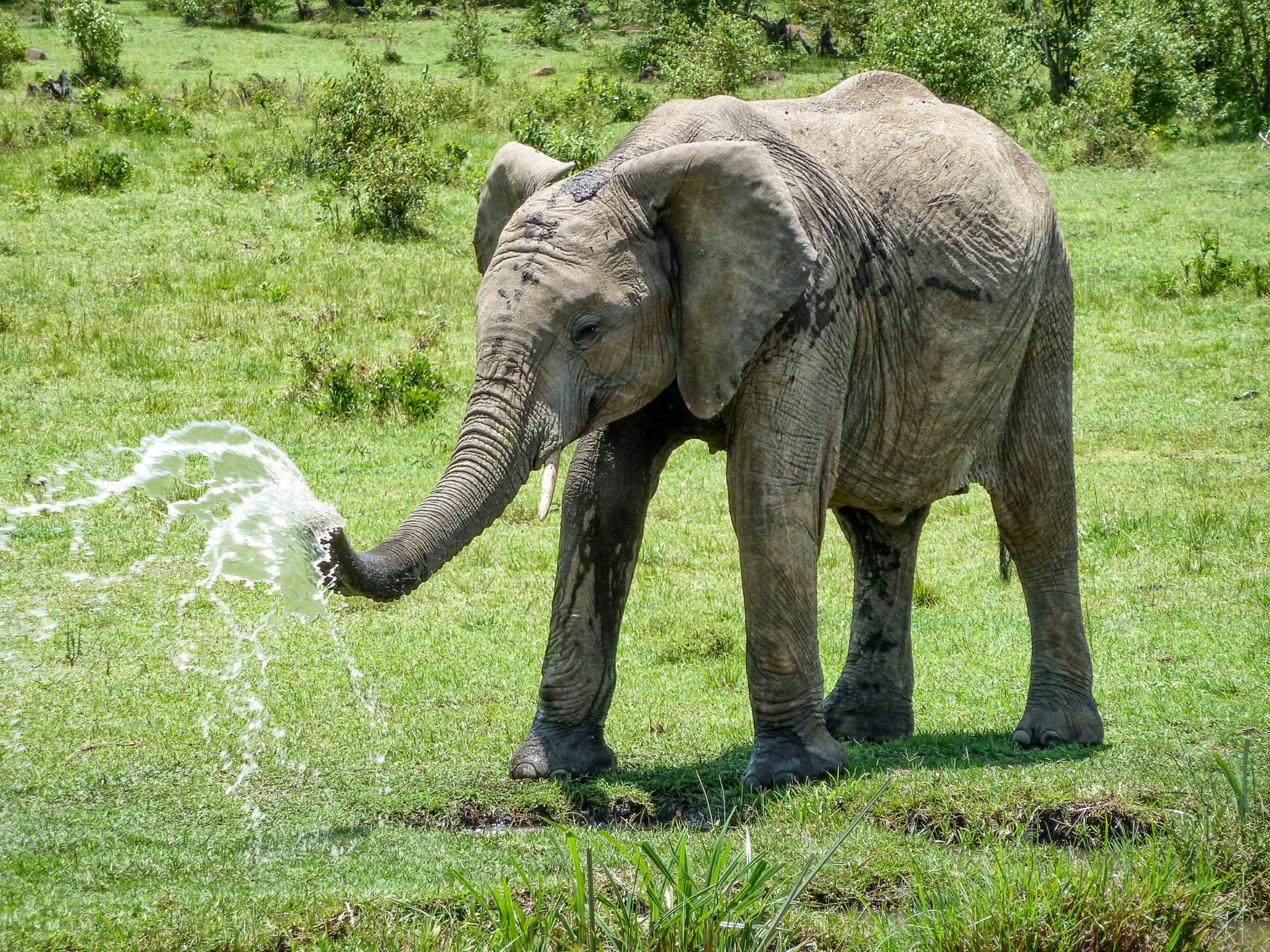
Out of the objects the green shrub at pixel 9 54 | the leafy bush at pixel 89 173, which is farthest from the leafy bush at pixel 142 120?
the green shrub at pixel 9 54

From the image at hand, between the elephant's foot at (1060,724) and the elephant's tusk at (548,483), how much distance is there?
2.67 metres

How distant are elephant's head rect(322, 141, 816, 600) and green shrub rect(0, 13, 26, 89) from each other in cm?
2162

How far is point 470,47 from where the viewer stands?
1222 inches

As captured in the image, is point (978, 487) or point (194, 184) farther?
point (194, 184)

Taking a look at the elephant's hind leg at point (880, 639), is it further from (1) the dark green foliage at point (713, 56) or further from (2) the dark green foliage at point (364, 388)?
(1) the dark green foliage at point (713, 56)

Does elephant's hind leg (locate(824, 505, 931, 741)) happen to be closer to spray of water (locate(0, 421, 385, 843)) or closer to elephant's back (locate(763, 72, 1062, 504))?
elephant's back (locate(763, 72, 1062, 504))

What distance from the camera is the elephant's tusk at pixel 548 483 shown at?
5.31 m

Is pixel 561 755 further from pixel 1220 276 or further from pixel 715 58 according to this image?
pixel 715 58

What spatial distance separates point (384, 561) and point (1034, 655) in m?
3.81

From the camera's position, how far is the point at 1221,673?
25.7 ft

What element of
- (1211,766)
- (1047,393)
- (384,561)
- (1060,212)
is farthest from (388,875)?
(1060,212)

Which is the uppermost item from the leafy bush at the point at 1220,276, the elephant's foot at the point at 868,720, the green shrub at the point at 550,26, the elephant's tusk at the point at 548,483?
the green shrub at the point at 550,26

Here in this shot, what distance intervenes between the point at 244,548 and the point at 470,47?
26891 millimetres

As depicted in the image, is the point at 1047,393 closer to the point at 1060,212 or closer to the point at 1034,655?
the point at 1034,655
